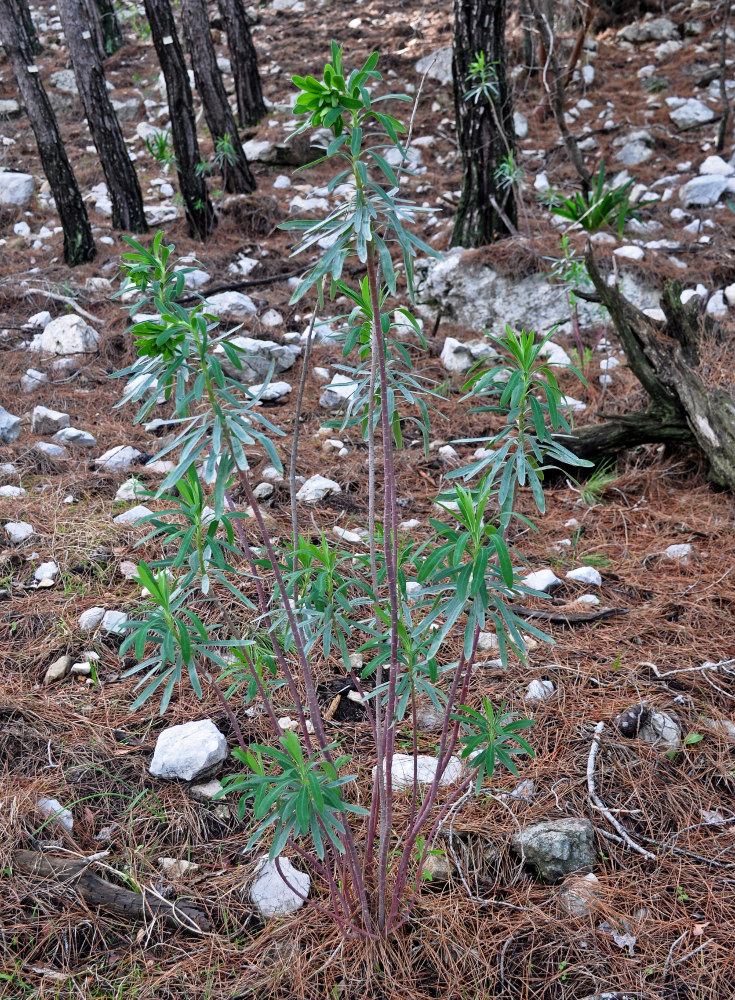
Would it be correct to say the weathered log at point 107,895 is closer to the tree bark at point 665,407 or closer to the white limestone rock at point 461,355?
the tree bark at point 665,407

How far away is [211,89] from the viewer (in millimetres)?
7070

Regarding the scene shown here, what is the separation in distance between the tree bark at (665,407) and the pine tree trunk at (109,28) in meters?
12.0

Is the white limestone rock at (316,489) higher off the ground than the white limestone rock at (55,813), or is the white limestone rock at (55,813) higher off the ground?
the white limestone rock at (55,813)

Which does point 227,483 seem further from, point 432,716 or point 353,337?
point 432,716

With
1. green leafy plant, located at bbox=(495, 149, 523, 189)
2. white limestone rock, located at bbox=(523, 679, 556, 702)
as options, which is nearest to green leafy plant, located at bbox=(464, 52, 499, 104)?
green leafy plant, located at bbox=(495, 149, 523, 189)

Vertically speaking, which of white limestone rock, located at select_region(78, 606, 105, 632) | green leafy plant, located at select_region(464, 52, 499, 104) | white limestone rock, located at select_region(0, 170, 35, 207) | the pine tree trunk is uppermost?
the pine tree trunk

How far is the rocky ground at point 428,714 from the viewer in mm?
1571

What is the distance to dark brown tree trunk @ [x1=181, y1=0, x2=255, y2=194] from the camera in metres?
7.04

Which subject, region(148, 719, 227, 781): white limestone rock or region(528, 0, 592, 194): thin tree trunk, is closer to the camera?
region(148, 719, 227, 781): white limestone rock

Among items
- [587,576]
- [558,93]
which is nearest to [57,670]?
[587,576]

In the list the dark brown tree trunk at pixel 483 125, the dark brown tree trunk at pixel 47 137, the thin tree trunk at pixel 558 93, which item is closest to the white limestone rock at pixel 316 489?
the dark brown tree trunk at pixel 483 125

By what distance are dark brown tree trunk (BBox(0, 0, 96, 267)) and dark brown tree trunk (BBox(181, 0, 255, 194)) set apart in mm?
1691

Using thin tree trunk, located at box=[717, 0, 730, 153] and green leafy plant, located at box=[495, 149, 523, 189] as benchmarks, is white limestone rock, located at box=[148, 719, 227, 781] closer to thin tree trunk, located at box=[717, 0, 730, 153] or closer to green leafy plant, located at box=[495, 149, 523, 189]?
green leafy plant, located at box=[495, 149, 523, 189]

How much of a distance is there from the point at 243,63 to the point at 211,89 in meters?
2.10
